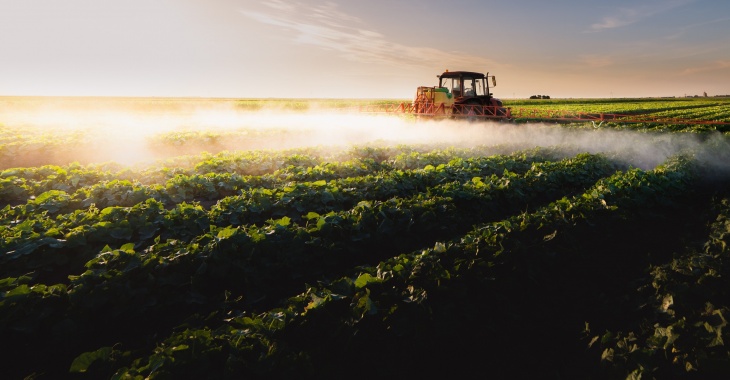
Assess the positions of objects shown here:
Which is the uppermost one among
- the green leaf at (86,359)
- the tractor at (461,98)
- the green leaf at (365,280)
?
the tractor at (461,98)

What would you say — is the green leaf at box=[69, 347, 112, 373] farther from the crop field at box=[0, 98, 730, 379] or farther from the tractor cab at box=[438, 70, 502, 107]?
the tractor cab at box=[438, 70, 502, 107]

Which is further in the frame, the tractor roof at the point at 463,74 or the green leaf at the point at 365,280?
the tractor roof at the point at 463,74

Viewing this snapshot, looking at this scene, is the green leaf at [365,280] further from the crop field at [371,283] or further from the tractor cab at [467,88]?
the tractor cab at [467,88]

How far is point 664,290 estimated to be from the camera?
14.8ft

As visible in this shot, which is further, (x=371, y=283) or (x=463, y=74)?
(x=463, y=74)

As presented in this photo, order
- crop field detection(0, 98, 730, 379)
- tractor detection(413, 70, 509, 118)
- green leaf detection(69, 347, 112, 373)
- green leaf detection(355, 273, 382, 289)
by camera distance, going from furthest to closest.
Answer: tractor detection(413, 70, 509, 118), green leaf detection(355, 273, 382, 289), crop field detection(0, 98, 730, 379), green leaf detection(69, 347, 112, 373)

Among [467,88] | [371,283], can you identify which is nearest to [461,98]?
[467,88]

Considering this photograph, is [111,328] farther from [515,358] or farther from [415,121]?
[415,121]

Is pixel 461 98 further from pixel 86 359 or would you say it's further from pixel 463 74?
pixel 86 359

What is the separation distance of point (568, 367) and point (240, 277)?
414 centimetres

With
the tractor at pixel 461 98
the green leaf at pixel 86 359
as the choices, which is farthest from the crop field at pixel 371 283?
the tractor at pixel 461 98

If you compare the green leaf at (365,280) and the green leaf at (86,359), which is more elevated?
the green leaf at (365,280)

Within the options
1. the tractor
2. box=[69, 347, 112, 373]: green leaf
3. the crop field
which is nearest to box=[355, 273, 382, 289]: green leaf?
the crop field

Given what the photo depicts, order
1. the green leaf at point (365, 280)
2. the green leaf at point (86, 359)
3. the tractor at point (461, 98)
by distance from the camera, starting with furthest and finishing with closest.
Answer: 1. the tractor at point (461, 98)
2. the green leaf at point (365, 280)
3. the green leaf at point (86, 359)
